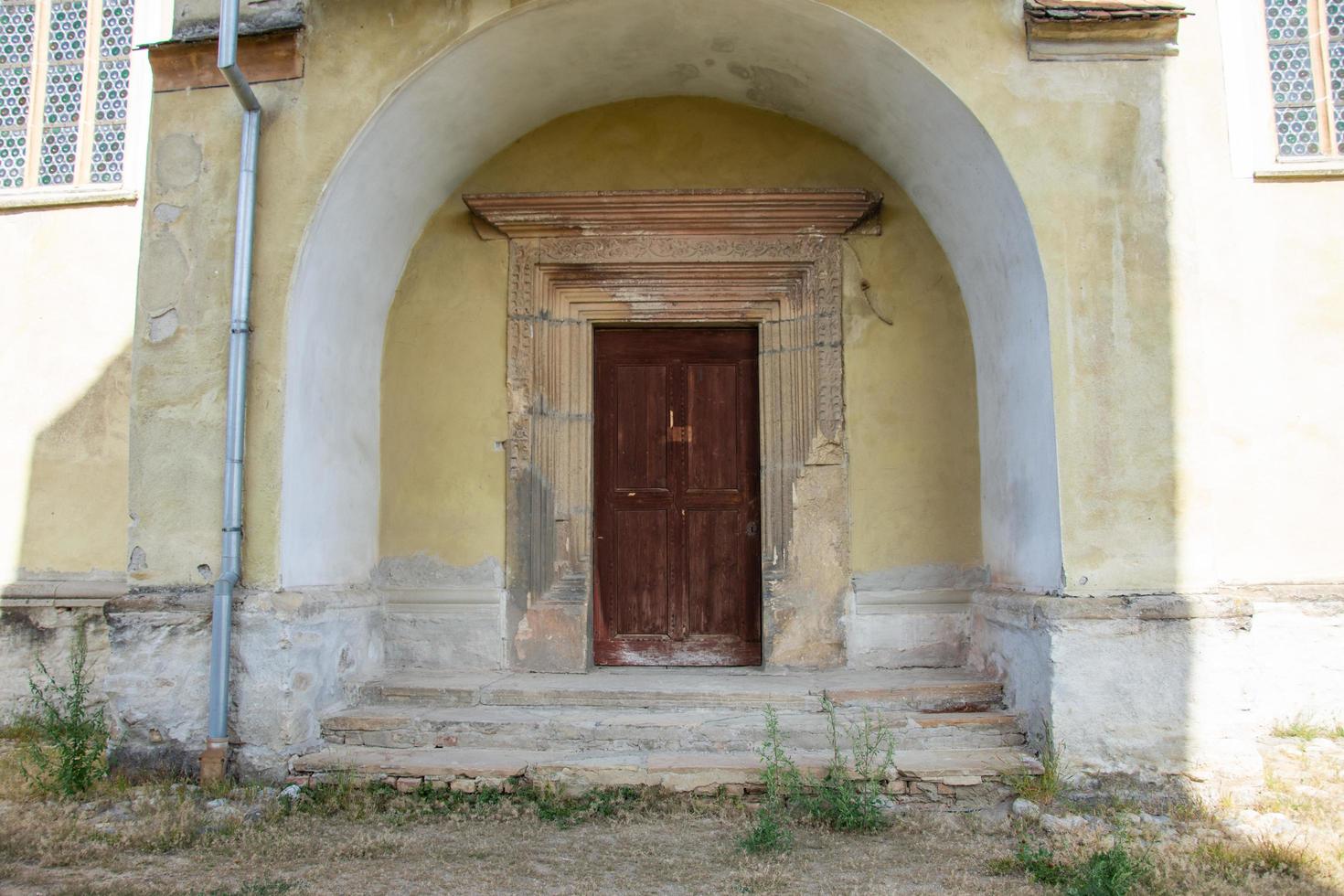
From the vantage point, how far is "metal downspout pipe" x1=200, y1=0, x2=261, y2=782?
4535mm

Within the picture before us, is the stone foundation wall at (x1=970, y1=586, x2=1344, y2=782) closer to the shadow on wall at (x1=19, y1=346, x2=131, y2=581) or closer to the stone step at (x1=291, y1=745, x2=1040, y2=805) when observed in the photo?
the stone step at (x1=291, y1=745, x2=1040, y2=805)

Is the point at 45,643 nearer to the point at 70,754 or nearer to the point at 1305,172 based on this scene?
the point at 70,754

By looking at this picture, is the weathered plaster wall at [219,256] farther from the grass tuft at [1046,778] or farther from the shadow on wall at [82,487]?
the grass tuft at [1046,778]

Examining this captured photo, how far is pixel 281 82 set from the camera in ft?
16.3

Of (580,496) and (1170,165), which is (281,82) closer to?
(580,496)

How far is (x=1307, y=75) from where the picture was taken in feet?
18.7

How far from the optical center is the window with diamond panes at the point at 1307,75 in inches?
221

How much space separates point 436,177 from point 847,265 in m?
2.46

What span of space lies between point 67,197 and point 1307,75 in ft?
25.3

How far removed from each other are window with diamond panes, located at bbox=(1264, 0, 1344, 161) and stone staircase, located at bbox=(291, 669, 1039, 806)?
11.8 feet

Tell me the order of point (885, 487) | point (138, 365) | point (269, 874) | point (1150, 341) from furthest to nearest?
point (885, 487) < point (138, 365) < point (1150, 341) < point (269, 874)

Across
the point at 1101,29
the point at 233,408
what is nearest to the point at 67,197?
the point at 233,408

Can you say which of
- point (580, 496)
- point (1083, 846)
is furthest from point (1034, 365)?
point (580, 496)

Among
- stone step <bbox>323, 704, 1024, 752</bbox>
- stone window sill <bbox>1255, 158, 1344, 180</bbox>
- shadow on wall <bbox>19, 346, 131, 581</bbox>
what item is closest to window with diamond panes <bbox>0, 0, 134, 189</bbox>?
shadow on wall <bbox>19, 346, 131, 581</bbox>
